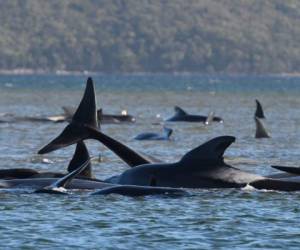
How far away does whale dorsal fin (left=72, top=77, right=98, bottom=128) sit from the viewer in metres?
35.0

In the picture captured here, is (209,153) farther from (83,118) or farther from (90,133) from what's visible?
(83,118)

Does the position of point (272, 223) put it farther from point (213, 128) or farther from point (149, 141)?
point (213, 128)

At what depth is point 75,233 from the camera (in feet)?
86.6

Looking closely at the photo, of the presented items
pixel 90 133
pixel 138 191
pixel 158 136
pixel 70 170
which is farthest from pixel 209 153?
pixel 158 136

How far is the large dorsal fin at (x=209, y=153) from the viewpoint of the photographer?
31422 mm

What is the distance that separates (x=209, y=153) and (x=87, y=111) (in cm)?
446

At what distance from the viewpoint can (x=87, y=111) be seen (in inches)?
1382

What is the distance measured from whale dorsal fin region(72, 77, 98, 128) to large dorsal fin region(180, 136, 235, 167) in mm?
3569

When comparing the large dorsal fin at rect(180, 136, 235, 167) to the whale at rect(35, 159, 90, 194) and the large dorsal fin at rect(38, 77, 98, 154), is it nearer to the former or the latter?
the whale at rect(35, 159, 90, 194)

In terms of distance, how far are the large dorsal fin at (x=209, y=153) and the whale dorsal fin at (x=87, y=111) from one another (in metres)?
3.57

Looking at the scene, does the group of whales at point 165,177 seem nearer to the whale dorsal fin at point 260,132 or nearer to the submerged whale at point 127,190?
the submerged whale at point 127,190

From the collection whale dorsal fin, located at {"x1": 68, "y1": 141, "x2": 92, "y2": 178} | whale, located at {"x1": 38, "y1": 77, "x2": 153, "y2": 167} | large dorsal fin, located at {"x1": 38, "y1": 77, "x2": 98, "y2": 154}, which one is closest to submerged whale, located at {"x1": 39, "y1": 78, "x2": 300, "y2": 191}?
whale dorsal fin, located at {"x1": 68, "y1": 141, "x2": 92, "y2": 178}

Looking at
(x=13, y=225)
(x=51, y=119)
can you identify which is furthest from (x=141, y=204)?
(x=51, y=119)

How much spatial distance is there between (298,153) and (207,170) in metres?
15.9
